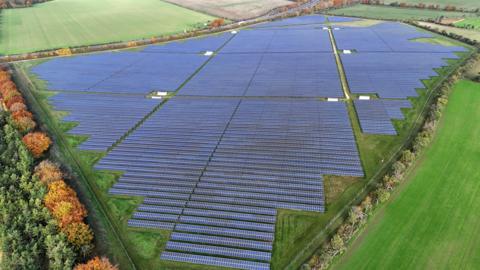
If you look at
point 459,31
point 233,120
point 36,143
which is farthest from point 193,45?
point 459,31

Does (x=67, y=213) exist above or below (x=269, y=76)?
below

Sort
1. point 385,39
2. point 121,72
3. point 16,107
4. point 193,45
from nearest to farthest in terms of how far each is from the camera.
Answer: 1. point 16,107
2. point 121,72
3. point 385,39
4. point 193,45

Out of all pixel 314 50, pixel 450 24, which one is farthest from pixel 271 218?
pixel 450 24

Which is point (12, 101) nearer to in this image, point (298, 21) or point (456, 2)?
point (298, 21)

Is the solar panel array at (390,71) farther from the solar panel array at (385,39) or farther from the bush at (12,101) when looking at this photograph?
the bush at (12,101)

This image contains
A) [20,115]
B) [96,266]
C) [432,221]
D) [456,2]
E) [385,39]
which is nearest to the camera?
[96,266]

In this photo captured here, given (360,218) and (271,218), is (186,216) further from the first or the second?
(360,218)

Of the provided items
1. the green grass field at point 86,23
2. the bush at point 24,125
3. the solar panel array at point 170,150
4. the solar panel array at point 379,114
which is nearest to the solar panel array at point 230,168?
the solar panel array at point 170,150
